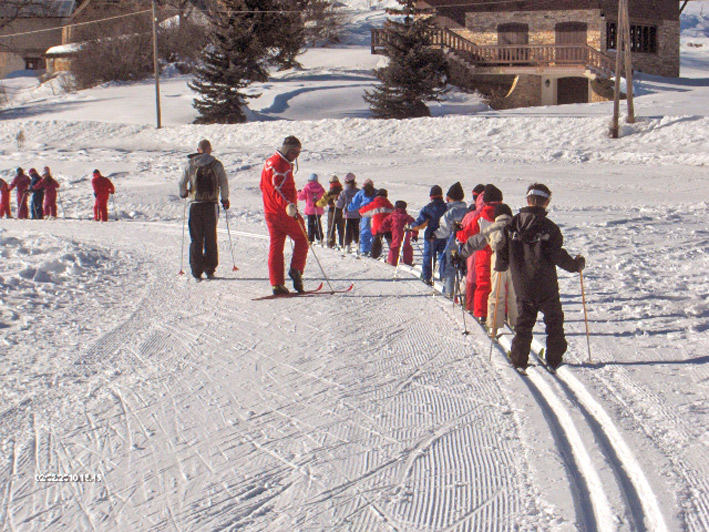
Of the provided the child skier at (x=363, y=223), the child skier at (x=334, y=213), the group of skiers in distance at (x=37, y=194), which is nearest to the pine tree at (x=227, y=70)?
the group of skiers in distance at (x=37, y=194)

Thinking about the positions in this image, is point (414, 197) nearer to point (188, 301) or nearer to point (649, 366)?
point (188, 301)

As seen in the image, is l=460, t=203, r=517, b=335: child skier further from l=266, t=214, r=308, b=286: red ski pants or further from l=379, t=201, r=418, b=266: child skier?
l=379, t=201, r=418, b=266: child skier

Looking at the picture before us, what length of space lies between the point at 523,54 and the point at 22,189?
28222 millimetres

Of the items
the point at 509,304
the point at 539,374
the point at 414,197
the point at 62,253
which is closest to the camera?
the point at 539,374

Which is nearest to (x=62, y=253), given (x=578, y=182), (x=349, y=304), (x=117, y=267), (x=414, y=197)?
(x=117, y=267)

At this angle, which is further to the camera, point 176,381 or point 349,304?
point 349,304

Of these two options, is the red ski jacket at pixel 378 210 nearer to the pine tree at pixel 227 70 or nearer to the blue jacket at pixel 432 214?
the blue jacket at pixel 432 214

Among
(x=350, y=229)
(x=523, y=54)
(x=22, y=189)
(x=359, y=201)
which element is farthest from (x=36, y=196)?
(x=523, y=54)

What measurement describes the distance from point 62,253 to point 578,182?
15.2 meters

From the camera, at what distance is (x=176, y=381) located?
5.71m

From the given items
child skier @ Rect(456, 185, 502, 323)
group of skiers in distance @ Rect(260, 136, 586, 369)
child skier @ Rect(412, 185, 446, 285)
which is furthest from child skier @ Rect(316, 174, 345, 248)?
child skier @ Rect(456, 185, 502, 323)

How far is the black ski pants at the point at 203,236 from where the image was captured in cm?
950

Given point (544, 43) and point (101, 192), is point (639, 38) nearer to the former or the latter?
point (544, 43)

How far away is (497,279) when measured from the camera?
686cm
